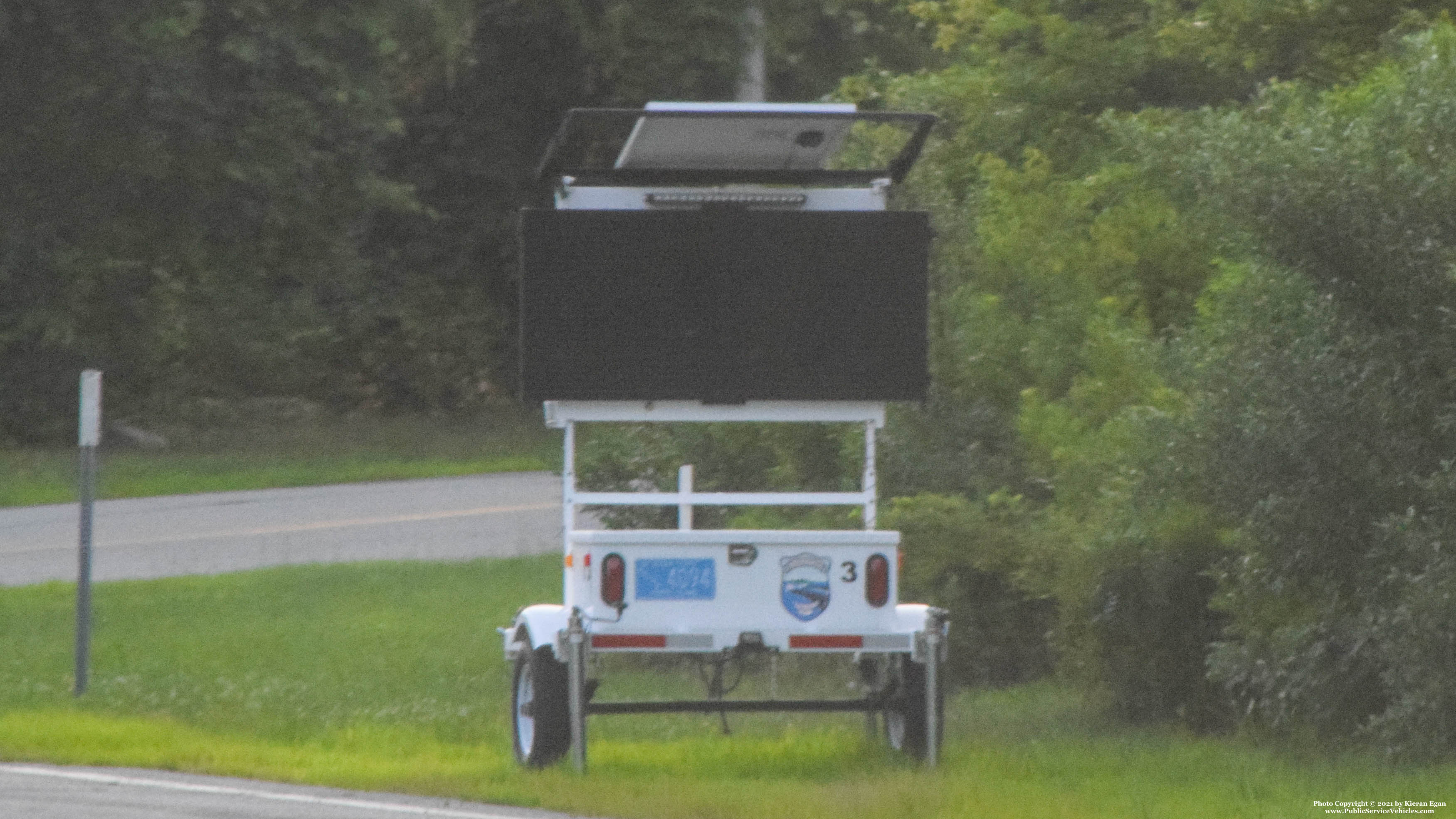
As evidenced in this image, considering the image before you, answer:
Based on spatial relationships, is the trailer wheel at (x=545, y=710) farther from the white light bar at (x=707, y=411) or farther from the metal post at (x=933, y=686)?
the metal post at (x=933, y=686)

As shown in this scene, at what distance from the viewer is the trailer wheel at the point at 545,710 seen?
1045cm

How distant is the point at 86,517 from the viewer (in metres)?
13.9

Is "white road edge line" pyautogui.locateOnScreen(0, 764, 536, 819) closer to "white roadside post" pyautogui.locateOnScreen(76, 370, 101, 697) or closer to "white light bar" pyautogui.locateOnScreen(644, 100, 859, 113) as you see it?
"white roadside post" pyautogui.locateOnScreen(76, 370, 101, 697)

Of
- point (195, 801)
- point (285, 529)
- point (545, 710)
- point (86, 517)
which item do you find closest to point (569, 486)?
point (545, 710)

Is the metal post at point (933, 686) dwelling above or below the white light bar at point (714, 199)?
below

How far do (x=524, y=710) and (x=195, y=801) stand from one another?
59.7 inches

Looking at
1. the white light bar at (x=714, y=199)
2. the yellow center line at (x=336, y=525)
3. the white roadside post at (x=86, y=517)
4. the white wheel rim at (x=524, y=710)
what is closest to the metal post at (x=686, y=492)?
the white wheel rim at (x=524, y=710)

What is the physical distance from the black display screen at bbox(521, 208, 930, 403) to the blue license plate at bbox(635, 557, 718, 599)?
0.88m

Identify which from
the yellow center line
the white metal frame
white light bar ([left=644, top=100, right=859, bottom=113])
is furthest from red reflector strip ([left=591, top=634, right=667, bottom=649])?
the yellow center line

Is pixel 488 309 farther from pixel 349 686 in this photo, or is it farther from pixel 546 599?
pixel 349 686

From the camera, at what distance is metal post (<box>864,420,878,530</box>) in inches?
430

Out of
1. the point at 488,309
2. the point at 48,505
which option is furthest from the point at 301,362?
the point at 48,505

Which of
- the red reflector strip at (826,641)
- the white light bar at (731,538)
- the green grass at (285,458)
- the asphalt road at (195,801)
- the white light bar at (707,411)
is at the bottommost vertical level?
the asphalt road at (195,801)

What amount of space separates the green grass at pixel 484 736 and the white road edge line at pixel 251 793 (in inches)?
12.4
